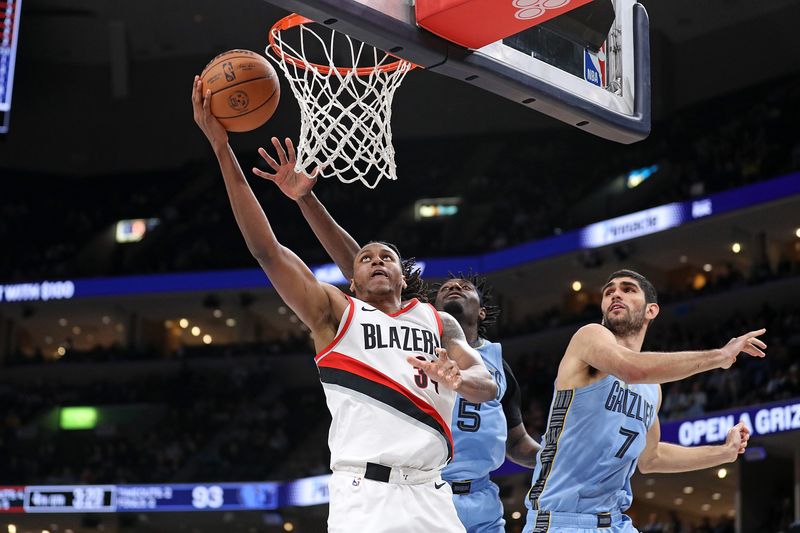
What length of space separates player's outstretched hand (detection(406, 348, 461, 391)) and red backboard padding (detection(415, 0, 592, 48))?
1.22 metres

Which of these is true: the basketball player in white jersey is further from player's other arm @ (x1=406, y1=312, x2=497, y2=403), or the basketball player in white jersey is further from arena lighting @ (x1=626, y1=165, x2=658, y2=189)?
arena lighting @ (x1=626, y1=165, x2=658, y2=189)

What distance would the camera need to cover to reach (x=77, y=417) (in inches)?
1041

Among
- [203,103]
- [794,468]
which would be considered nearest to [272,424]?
[794,468]

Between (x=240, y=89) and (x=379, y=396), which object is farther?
(x=240, y=89)

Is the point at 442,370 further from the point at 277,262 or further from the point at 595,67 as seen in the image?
the point at 595,67

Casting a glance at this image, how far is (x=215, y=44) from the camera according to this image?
2806 cm

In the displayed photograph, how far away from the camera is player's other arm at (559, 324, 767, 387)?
4180mm

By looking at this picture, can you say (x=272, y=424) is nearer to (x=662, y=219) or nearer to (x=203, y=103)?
(x=662, y=219)

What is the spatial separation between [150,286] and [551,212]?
29.6ft

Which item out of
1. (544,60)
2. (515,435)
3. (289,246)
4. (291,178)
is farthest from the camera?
(289,246)

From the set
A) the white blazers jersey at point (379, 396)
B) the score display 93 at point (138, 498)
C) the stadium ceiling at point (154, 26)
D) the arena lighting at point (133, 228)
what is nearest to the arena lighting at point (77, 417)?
the score display 93 at point (138, 498)

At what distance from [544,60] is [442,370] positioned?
151 centimetres

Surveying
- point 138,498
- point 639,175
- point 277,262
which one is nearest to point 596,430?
point 277,262

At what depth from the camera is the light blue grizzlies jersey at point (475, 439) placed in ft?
18.0
